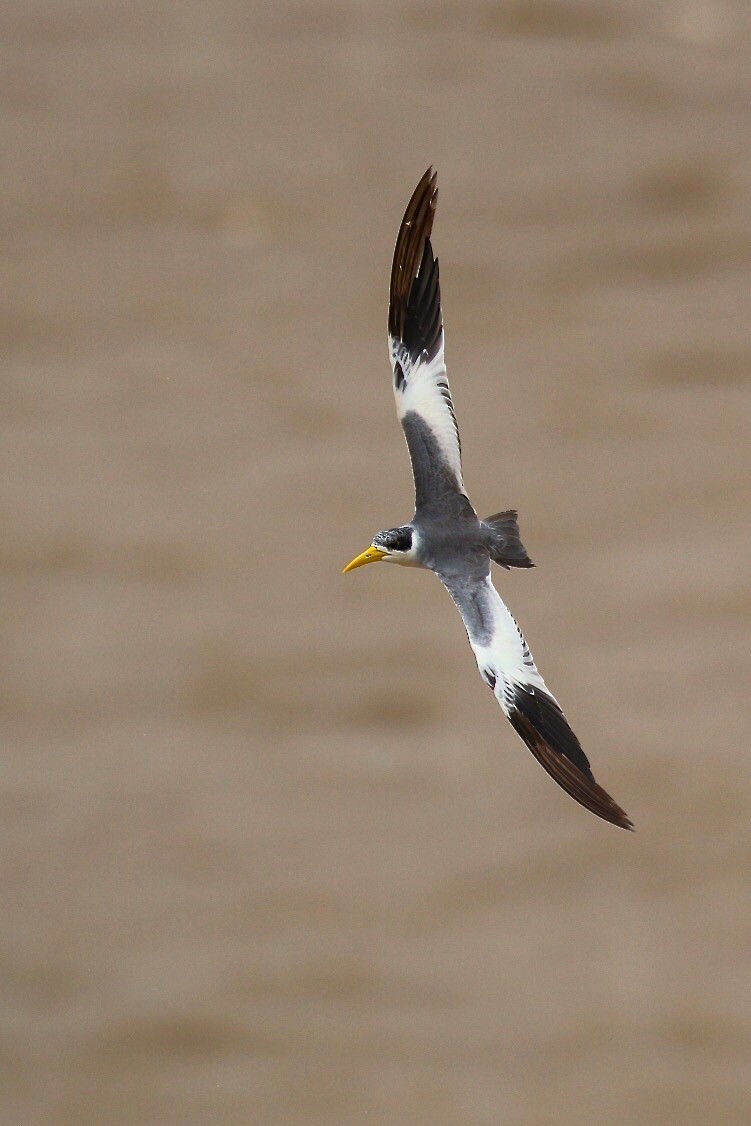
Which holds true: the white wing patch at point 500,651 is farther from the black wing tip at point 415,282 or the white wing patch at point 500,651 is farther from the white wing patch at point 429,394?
the black wing tip at point 415,282

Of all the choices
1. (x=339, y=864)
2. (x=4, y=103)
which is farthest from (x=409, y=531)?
(x=4, y=103)

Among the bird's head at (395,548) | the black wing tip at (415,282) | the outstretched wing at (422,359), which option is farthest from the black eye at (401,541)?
the black wing tip at (415,282)

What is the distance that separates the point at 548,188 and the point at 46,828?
361 cm

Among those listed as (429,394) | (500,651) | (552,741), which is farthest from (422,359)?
(552,741)

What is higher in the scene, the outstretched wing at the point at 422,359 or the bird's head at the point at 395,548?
the outstretched wing at the point at 422,359

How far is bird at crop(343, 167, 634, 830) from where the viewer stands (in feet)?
8.93

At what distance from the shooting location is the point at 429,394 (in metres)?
3.12

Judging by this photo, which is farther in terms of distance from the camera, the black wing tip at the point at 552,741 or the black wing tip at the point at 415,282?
the black wing tip at the point at 415,282

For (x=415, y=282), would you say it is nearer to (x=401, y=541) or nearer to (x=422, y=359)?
(x=422, y=359)

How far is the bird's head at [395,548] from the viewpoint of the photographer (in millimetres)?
2715

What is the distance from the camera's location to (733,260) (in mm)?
6707

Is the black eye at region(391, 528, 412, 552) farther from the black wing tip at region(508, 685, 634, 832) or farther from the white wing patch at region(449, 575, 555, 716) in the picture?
the black wing tip at region(508, 685, 634, 832)

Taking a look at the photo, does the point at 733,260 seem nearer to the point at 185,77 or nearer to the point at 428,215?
the point at 185,77

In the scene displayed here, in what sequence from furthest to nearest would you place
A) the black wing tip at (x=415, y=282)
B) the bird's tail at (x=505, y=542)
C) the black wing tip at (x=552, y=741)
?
the black wing tip at (x=415, y=282) < the bird's tail at (x=505, y=542) < the black wing tip at (x=552, y=741)
